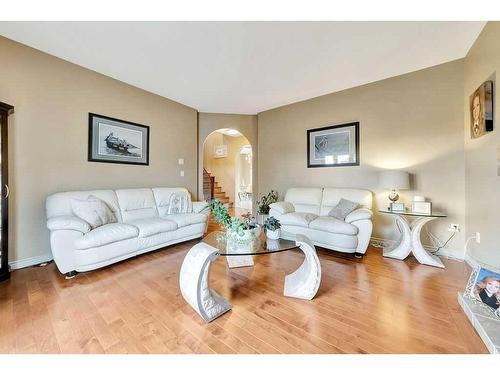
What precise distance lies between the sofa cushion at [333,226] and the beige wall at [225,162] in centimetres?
508

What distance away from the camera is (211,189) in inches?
285

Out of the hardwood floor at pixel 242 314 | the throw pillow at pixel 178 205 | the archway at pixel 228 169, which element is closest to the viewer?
the hardwood floor at pixel 242 314

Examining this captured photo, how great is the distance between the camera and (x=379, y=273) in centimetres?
224

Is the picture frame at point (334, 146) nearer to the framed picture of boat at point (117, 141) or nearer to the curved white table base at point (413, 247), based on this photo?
the curved white table base at point (413, 247)

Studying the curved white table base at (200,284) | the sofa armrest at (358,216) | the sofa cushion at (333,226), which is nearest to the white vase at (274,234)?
the curved white table base at (200,284)

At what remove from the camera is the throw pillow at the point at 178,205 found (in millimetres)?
3346

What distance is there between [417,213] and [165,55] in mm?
3668

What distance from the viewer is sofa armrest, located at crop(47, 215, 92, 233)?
82.8 inches

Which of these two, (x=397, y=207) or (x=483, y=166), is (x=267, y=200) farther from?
(x=483, y=166)

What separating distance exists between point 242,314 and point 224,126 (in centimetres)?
391

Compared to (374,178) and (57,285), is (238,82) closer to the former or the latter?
(374,178)

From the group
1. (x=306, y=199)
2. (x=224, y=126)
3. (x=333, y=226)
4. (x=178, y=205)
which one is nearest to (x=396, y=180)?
(x=333, y=226)
